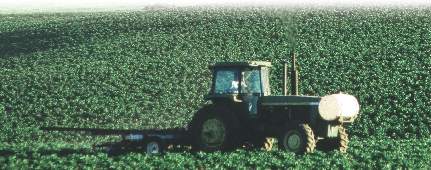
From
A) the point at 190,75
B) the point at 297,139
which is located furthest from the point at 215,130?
the point at 190,75

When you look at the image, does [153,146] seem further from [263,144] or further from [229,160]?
[229,160]

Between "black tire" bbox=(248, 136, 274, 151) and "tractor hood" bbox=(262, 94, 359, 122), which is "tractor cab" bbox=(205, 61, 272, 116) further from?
"black tire" bbox=(248, 136, 274, 151)

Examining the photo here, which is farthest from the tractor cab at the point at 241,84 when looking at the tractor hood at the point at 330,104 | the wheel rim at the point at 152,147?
the wheel rim at the point at 152,147

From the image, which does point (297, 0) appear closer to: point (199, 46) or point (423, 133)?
point (199, 46)

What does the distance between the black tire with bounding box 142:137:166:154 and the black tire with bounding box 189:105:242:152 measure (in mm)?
752

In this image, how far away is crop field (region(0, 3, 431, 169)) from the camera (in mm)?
16047

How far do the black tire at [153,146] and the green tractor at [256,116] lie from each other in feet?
2.39

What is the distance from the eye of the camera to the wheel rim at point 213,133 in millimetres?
16312

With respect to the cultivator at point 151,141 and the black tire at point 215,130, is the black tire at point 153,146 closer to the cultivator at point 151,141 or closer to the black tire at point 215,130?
the cultivator at point 151,141

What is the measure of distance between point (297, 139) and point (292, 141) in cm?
14

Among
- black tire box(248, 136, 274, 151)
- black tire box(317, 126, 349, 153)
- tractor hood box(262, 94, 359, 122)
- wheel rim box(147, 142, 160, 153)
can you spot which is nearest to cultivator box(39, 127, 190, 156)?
wheel rim box(147, 142, 160, 153)

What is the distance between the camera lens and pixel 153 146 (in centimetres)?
1714

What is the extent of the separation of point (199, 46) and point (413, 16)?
1387 centimetres

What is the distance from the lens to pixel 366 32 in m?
41.7
